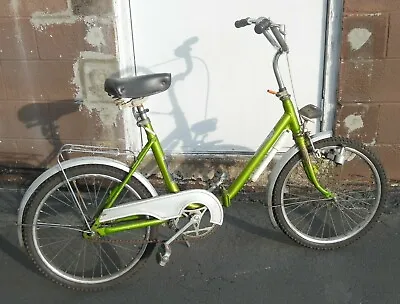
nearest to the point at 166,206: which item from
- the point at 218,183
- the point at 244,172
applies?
the point at 218,183

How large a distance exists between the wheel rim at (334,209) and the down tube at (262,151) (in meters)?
0.26

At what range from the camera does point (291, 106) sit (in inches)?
117

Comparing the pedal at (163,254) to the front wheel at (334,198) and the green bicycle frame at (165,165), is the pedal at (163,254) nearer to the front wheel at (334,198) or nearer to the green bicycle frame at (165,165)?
the green bicycle frame at (165,165)

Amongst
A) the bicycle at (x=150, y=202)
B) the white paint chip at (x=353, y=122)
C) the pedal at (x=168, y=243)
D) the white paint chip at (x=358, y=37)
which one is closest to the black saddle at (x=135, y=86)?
the bicycle at (x=150, y=202)

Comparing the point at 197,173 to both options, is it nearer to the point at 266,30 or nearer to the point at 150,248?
the point at 150,248

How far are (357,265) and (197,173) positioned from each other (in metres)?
1.43

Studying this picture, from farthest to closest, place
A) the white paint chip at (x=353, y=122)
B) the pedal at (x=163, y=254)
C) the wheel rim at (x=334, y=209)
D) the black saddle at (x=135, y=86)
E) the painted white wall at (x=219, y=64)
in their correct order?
the white paint chip at (x=353, y=122), the painted white wall at (x=219, y=64), the wheel rim at (x=334, y=209), the pedal at (x=163, y=254), the black saddle at (x=135, y=86)

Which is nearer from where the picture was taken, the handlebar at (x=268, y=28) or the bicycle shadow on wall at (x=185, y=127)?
the handlebar at (x=268, y=28)

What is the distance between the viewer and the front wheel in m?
3.11

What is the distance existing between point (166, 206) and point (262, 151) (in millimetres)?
667

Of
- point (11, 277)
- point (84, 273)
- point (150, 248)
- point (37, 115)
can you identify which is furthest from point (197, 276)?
point (37, 115)

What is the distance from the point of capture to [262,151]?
304 centimetres

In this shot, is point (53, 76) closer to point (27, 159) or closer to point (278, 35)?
point (27, 159)

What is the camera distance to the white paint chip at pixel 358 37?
344 cm
